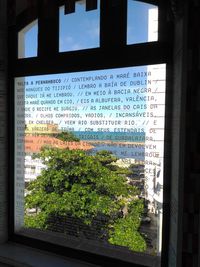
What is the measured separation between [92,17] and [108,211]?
109cm

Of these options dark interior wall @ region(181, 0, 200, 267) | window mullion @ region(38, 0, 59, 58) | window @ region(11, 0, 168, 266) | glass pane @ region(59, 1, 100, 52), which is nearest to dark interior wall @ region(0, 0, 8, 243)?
window @ region(11, 0, 168, 266)

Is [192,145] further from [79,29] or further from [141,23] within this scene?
[79,29]

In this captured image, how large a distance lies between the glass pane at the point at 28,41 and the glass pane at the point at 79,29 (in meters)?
0.19

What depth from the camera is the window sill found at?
1786 mm

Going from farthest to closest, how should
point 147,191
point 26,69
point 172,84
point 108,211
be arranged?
point 26,69 → point 108,211 → point 147,191 → point 172,84

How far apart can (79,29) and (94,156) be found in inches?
29.0

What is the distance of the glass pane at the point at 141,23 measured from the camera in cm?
158

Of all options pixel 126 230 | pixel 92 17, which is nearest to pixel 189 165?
pixel 126 230

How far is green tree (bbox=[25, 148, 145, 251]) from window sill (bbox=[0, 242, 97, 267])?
158 millimetres

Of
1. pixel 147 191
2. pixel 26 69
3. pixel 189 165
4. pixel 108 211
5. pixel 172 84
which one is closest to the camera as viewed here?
pixel 189 165

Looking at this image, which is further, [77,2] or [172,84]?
[77,2]

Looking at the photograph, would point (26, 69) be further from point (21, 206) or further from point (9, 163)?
point (21, 206)

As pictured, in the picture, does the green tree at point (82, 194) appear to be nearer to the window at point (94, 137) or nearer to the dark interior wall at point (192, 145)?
the window at point (94, 137)

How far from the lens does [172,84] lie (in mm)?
1485
